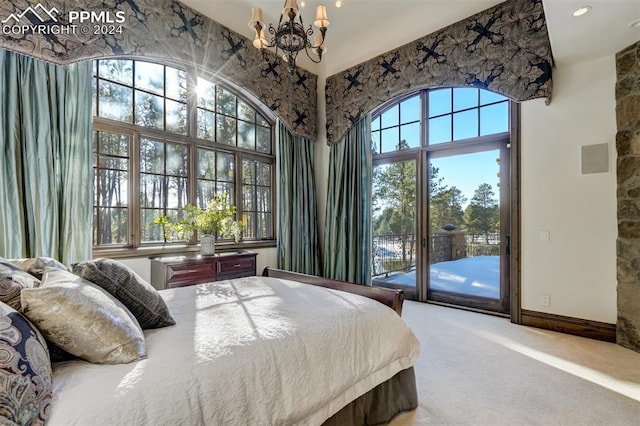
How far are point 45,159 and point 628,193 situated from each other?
5.29m

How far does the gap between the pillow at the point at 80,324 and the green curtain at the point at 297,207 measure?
3.43m

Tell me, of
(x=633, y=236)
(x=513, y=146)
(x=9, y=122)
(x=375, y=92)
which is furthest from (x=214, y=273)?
(x=633, y=236)

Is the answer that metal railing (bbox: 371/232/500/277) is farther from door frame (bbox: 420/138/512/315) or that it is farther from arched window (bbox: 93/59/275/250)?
arched window (bbox: 93/59/275/250)

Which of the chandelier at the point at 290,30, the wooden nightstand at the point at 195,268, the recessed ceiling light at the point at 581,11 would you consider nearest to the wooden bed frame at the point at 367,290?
the wooden nightstand at the point at 195,268

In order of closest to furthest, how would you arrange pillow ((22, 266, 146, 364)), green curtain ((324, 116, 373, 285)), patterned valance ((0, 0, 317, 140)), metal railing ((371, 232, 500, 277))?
1. pillow ((22, 266, 146, 364))
2. patterned valance ((0, 0, 317, 140))
3. metal railing ((371, 232, 500, 277))
4. green curtain ((324, 116, 373, 285))

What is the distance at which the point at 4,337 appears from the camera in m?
0.82

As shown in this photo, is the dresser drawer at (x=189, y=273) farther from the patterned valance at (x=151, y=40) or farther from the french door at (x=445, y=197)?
the french door at (x=445, y=197)

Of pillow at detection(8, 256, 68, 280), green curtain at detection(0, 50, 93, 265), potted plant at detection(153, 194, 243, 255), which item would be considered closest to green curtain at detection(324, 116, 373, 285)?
potted plant at detection(153, 194, 243, 255)

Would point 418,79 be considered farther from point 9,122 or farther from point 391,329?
point 9,122

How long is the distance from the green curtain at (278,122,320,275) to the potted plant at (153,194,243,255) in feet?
3.28

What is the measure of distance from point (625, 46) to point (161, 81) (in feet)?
16.1

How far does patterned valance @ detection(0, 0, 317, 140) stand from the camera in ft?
8.17

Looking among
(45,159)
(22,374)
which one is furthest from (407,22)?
(22,374)

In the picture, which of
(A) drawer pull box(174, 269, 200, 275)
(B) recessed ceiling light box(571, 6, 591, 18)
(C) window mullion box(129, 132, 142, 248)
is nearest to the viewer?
(B) recessed ceiling light box(571, 6, 591, 18)
